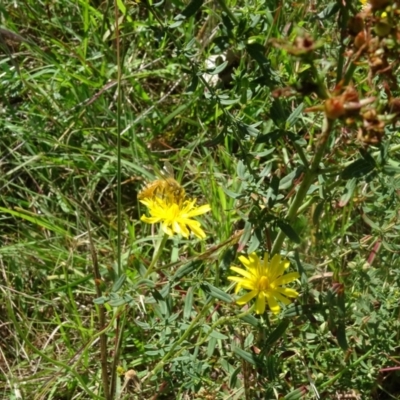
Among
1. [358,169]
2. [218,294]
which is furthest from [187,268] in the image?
[358,169]

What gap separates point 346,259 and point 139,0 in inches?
44.6

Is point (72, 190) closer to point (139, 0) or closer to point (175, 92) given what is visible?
point (175, 92)

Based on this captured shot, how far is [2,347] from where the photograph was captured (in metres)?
2.17

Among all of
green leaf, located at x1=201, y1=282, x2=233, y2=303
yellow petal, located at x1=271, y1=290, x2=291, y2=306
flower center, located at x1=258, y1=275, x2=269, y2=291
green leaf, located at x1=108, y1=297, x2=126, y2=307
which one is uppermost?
flower center, located at x1=258, y1=275, x2=269, y2=291

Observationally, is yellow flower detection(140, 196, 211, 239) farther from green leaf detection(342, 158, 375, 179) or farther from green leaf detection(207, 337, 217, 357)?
green leaf detection(342, 158, 375, 179)

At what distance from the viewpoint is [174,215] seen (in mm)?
1709

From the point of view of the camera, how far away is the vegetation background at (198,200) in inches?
58.9

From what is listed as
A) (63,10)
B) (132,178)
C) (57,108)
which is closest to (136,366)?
(132,178)

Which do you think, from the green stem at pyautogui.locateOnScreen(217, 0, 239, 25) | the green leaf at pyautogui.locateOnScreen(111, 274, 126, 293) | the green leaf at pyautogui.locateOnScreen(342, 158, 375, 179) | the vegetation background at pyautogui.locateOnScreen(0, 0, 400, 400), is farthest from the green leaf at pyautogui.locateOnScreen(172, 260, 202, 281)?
the green stem at pyautogui.locateOnScreen(217, 0, 239, 25)

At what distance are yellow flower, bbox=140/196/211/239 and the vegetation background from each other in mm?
94

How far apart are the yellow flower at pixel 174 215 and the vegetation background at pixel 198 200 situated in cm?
9

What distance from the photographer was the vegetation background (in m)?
1.50

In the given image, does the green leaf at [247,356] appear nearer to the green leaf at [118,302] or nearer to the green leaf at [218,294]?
the green leaf at [218,294]

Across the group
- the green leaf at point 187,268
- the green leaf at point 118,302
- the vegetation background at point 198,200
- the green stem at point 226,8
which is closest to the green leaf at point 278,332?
the vegetation background at point 198,200
